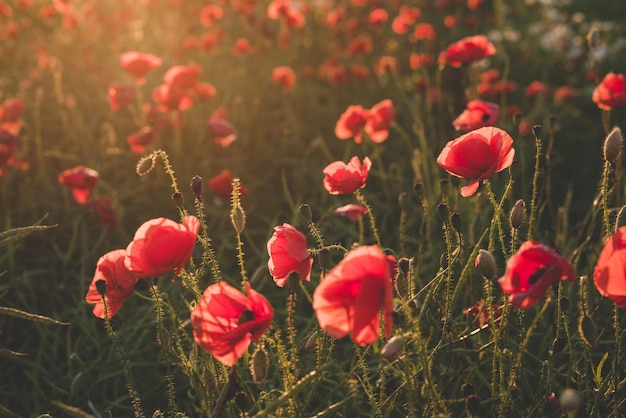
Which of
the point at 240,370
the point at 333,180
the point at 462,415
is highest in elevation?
the point at 333,180

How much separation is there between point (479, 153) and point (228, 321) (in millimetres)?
648

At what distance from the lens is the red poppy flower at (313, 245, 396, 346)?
3.70ft

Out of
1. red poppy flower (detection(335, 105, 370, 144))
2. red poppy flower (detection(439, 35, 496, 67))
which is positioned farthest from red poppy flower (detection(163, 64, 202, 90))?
red poppy flower (detection(439, 35, 496, 67))

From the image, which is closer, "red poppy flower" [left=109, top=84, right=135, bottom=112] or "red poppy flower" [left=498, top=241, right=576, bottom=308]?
"red poppy flower" [left=498, top=241, right=576, bottom=308]

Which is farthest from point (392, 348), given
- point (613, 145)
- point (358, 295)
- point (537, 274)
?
point (613, 145)

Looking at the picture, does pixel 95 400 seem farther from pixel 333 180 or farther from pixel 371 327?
pixel 371 327

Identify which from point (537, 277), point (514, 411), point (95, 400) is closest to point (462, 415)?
point (514, 411)

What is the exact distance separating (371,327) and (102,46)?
442 cm

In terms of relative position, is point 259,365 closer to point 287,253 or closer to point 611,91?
point 287,253

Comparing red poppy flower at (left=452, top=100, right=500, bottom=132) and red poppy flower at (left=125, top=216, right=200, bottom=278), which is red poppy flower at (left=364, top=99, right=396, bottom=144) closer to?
red poppy flower at (left=452, top=100, right=500, bottom=132)

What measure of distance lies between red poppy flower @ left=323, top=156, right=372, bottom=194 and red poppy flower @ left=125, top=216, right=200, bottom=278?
0.52 metres

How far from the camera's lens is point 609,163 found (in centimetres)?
162

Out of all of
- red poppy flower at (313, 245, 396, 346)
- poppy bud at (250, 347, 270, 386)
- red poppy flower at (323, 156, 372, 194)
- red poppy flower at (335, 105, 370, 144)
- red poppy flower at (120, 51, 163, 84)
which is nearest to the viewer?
red poppy flower at (313, 245, 396, 346)

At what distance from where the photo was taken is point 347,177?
1779 millimetres
